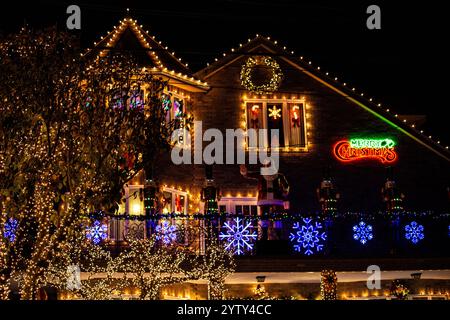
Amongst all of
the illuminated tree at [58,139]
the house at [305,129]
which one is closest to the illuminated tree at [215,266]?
the illuminated tree at [58,139]

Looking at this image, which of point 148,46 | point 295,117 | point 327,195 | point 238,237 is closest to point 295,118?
point 295,117

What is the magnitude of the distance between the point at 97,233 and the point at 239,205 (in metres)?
6.50

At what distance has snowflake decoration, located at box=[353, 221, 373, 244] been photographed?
21.8 metres

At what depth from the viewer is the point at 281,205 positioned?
2148cm

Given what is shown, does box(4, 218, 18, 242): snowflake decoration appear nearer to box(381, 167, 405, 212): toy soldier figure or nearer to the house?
the house

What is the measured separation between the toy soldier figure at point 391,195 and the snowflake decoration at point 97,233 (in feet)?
34.7

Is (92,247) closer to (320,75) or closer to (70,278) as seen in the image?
(70,278)

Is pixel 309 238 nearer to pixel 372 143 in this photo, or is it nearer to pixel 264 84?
pixel 372 143

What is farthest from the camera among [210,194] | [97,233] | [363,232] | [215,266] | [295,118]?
[295,118]

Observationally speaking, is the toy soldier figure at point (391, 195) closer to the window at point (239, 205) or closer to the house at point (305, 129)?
the house at point (305, 129)

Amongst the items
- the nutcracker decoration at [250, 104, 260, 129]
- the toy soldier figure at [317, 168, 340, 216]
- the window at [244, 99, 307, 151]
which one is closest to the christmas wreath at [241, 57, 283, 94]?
the window at [244, 99, 307, 151]

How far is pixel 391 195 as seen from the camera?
75.0ft
